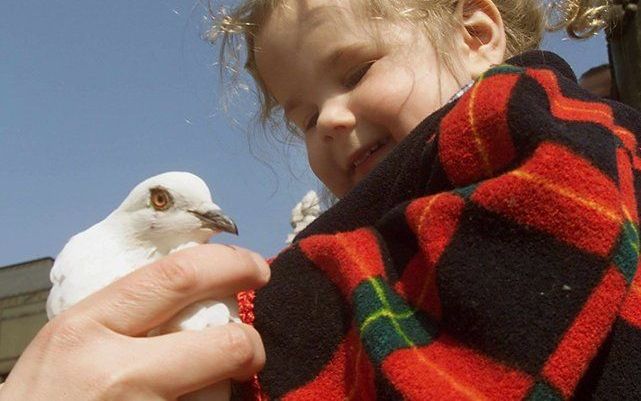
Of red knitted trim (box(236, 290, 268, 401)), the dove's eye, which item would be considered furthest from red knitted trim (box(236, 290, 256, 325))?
the dove's eye

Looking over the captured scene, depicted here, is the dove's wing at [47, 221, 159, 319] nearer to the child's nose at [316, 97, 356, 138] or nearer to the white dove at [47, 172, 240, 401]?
the white dove at [47, 172, 240, 401]

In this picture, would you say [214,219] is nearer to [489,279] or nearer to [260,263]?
[260,263]

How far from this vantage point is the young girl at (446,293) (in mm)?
951

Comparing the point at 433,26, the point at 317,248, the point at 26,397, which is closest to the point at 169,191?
the point at 317,248

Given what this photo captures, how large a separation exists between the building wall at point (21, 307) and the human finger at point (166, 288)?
17.1 feet

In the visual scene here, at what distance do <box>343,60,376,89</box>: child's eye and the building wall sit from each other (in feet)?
15.6

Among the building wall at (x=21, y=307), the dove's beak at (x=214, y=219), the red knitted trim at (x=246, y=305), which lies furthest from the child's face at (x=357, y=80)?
the building wall at (x=21, y=307)

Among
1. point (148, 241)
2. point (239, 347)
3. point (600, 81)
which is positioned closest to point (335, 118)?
point (148, 241)

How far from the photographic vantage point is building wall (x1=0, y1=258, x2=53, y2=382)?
6055mm

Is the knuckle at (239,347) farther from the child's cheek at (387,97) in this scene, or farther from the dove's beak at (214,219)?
the child's cheek at (387,97)

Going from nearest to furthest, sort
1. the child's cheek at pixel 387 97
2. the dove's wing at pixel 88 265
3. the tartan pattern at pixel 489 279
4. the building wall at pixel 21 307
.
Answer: the tartan pattern at pixel 489 279, the dove's wing at pixel 88 265, the child's cheek at pixel 387 97, the building wall at pixel 21 307

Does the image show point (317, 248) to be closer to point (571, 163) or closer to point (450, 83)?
point (571, 163)

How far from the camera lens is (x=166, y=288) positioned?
100 cm

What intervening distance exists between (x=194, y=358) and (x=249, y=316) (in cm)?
21
